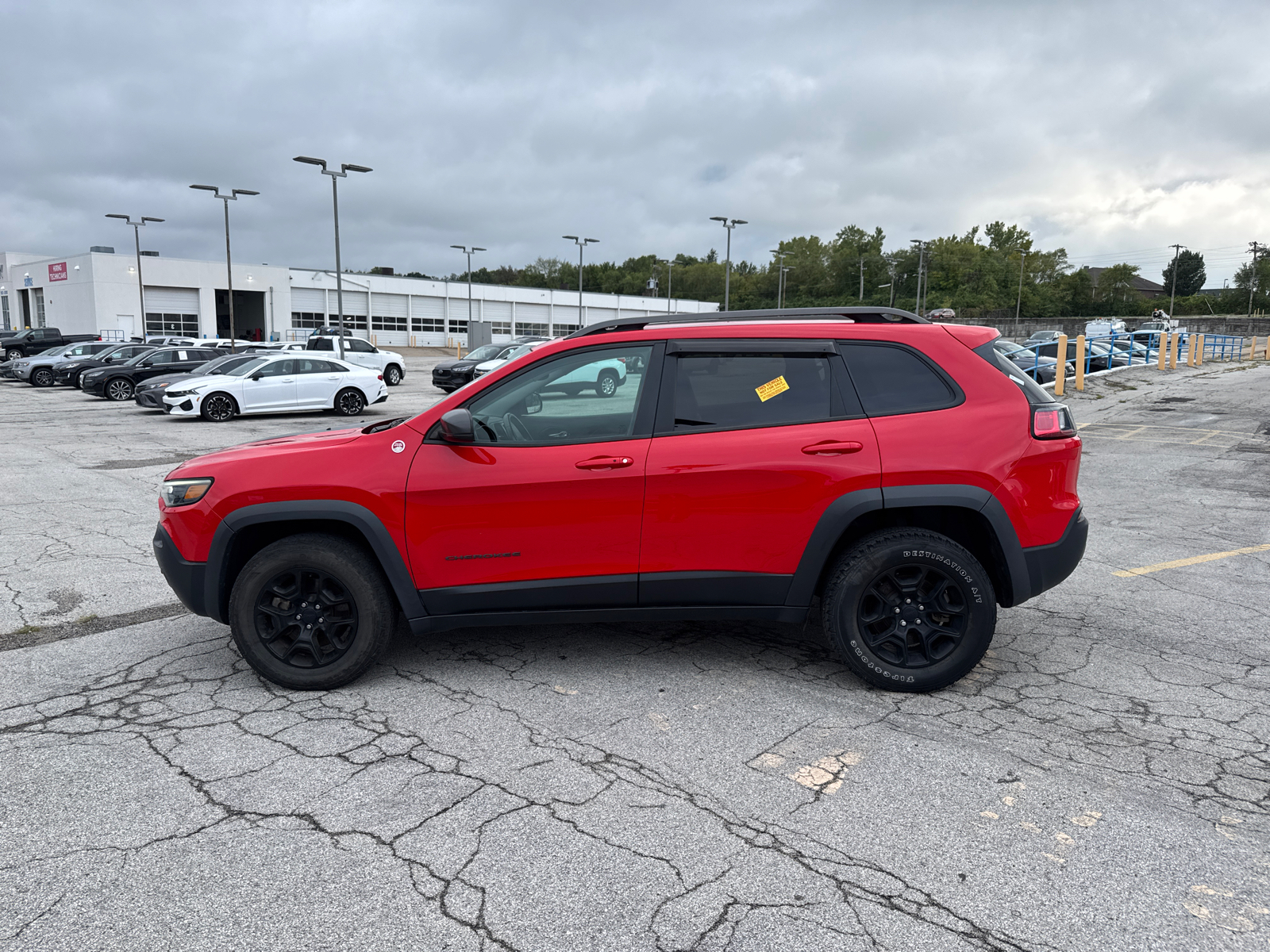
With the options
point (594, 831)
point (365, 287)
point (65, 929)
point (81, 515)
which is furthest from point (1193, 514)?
point (365, 287)

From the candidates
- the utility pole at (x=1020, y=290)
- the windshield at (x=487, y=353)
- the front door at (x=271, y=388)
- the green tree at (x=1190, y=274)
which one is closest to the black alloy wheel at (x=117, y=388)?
the front door at (x=271, y=388)

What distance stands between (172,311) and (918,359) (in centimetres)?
7366

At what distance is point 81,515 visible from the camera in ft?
28.0

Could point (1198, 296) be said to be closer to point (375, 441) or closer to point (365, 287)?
point (365, 287)

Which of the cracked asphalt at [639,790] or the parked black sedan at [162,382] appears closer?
the cracked asphalt at [639,790]

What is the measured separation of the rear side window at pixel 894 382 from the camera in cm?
410

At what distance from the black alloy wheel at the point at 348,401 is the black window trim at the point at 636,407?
56.8ft

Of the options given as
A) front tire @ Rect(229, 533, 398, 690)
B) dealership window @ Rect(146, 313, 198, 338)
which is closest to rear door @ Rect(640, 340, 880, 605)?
front tire @ Rect(229, 533, 398, 690)

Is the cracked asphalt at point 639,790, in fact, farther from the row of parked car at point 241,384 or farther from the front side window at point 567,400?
the row of parked car at point 241,384

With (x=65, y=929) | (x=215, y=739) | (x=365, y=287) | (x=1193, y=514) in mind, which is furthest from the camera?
(x=365, y=287)

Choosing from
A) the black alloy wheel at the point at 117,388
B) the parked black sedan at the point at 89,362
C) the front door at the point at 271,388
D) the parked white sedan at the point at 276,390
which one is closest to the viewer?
the parked white sedan at the point at 276,390

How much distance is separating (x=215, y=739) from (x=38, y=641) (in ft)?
6.83

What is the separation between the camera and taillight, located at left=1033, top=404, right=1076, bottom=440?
4059 millimetres

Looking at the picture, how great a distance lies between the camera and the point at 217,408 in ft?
61.8
